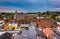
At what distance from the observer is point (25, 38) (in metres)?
4.25

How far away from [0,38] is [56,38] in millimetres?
1579

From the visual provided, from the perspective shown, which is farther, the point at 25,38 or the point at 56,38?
the point at 56,38

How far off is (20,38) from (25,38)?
0.14m

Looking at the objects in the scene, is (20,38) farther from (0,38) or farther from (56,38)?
(56,38)

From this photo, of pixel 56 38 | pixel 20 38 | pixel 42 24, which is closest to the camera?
pixel 20 38

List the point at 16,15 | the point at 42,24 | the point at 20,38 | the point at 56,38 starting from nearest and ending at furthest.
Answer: the point at 20,38
the point at 56,38
the point at 42,24
the point at 16,15

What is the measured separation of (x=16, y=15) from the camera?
56.0 ft

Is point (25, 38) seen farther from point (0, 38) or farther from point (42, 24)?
point (42, 24)

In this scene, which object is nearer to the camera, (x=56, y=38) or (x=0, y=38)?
(x=0, y=38)

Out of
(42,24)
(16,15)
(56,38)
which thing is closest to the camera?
(56,38)

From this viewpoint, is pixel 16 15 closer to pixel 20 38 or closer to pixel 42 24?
pixel 42 24

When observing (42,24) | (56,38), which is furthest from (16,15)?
(56,38)

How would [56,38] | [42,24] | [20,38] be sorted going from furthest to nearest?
[42,24], [56,38], [20,38]

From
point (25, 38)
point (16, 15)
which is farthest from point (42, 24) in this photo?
point (25, 38)
